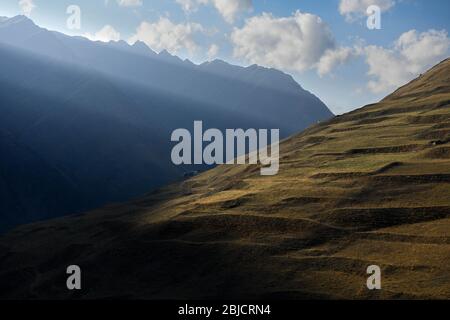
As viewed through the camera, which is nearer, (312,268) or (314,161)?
(312,268)

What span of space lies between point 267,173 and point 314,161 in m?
11.2

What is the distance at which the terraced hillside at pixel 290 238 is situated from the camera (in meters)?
57.3

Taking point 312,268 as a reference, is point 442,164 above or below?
above

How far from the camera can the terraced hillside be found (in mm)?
57281

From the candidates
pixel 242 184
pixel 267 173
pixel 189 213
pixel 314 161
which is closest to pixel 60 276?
pixel 189 213

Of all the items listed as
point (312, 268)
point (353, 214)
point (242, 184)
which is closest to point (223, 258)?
point (312, 268)

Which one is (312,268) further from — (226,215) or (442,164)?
(442,164)

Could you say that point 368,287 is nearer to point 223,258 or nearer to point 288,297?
point 288,297

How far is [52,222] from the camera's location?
133125 millimetres

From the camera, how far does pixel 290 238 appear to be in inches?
2751

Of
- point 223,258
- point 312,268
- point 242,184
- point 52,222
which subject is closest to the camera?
point 312,268
